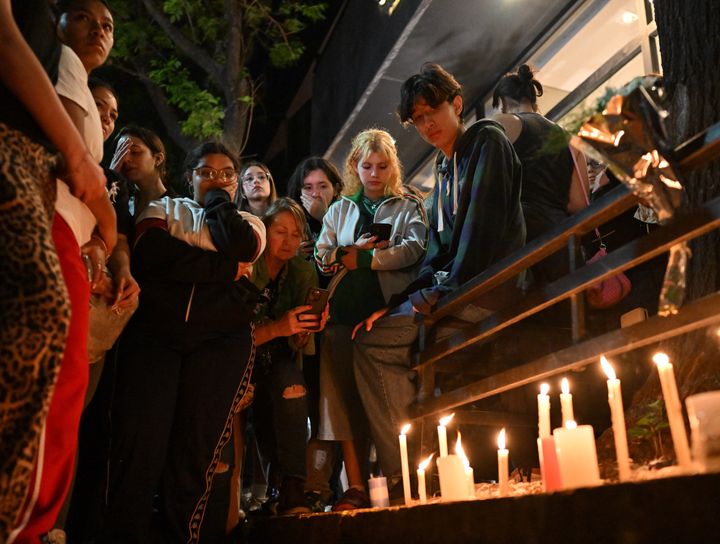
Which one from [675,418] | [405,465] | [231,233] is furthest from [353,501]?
[675,418]

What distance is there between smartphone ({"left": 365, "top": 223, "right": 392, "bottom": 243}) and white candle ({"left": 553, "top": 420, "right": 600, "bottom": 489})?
246 cm

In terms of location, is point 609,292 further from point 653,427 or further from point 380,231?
point 380,231

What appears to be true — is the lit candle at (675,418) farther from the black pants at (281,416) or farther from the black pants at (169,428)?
the black pants at (281,416)

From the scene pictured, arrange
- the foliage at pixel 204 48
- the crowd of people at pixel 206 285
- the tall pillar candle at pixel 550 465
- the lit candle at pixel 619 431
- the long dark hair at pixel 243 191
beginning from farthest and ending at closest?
the foliage at pixel 204 48 → the long dark hair at pixel 243 191 → the tall pillar candle at pixel 550 465 → the lit candle at pixel 619 431 → the crowd of people at pixel 206 285

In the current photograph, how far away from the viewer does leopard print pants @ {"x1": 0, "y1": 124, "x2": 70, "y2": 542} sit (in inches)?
67.0

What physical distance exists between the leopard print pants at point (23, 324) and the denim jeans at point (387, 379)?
260 cm

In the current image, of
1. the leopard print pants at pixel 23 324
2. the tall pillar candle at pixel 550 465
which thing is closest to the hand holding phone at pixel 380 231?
the tall pillar candle at pixel 550 465

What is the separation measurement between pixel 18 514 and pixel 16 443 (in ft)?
0.56

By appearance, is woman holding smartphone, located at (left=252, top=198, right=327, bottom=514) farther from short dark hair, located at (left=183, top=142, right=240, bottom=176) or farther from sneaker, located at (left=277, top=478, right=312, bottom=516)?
short dark hair, located at (left=183, top=142, right=240, bottom=176)

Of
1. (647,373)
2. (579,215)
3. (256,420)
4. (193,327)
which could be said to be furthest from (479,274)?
(256,420)

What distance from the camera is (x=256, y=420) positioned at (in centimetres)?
443

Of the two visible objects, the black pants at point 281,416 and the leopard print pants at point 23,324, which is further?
the black pants at point 281,416

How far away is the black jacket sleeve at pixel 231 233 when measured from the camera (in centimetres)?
376

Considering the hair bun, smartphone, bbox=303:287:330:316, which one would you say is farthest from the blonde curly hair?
smartphone, bbox=303:287:330:316
